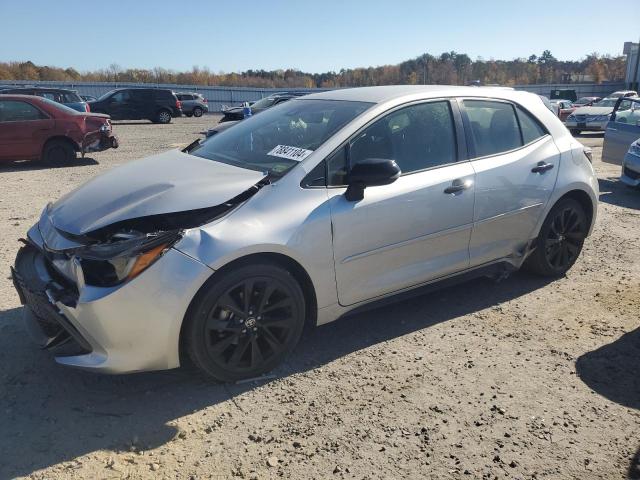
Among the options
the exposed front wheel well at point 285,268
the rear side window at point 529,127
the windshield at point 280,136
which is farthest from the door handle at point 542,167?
the exposed front wheel well at point 285,268

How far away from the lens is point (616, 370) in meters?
3.48

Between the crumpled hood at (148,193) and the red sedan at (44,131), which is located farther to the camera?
the red sedan at (44,131)

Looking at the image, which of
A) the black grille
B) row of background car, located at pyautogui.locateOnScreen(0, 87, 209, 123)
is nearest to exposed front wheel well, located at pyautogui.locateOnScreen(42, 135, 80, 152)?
the black grille

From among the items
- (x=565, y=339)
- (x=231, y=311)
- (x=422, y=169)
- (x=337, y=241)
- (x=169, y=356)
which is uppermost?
(x=422, y=169)

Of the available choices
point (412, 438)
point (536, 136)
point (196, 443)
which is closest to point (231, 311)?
point (196, 443)

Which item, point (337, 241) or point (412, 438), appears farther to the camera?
point (337, 241)

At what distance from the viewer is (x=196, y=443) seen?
2.76 m

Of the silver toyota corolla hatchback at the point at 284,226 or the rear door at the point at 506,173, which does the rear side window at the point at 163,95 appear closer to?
the silver toyota corolla hatchback at the point at 284,226

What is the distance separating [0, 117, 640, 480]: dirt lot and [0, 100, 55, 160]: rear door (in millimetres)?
7896

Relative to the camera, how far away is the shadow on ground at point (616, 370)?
3.22 meters

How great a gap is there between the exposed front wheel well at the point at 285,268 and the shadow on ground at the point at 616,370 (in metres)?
1.77

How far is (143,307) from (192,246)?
16.1 inches

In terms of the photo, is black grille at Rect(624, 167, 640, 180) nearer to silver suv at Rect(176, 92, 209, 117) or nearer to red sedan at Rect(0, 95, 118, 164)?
red sedan at Rect(0, 95, 118, 164)

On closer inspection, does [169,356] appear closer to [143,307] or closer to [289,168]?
[143,307]
